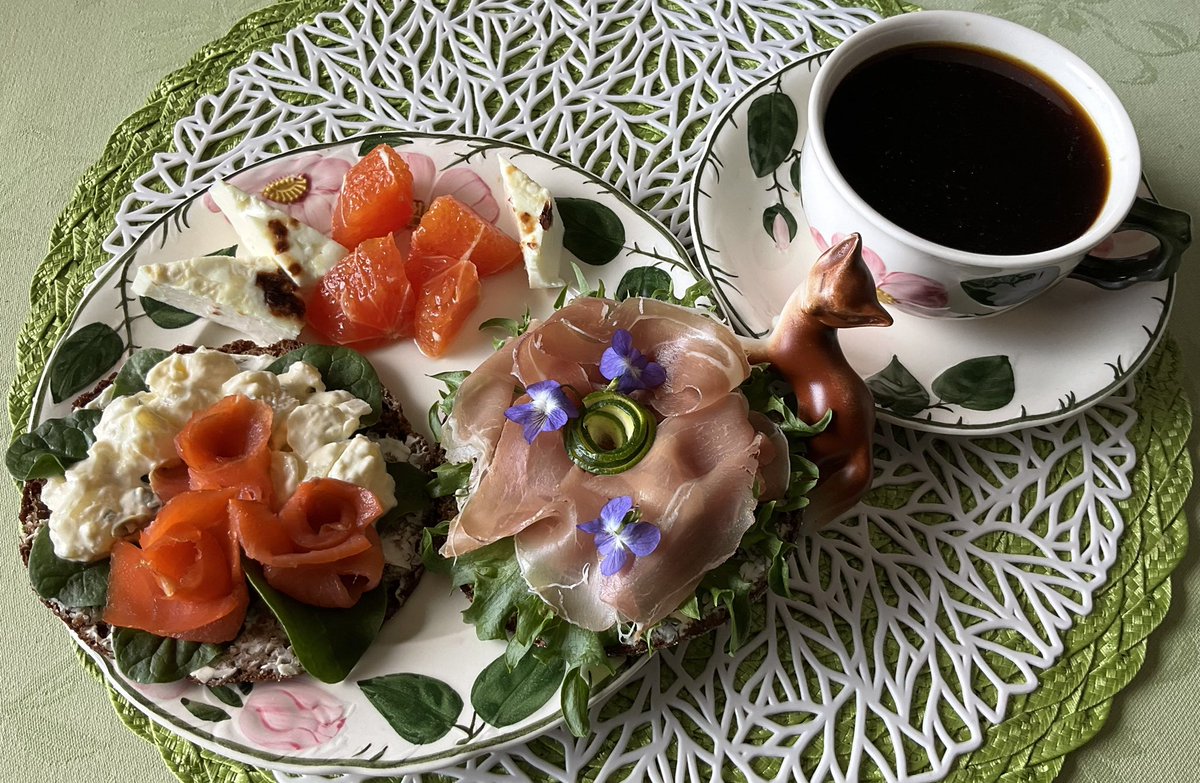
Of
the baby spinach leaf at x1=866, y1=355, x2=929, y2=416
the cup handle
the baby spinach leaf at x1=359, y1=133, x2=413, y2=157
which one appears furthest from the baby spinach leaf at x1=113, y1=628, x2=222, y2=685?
the cup handle

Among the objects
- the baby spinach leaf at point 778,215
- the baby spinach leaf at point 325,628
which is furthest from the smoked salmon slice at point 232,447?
the baby spinach leaf at point 778,215

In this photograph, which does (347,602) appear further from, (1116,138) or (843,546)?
(1116,138)

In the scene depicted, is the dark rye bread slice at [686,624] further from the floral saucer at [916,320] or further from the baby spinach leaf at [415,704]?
the floral saucer at [916,320]

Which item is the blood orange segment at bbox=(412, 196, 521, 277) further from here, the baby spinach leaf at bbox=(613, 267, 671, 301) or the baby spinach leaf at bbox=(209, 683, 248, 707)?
the baby spinach leaf at bbox=(209, 683, 248, 707)

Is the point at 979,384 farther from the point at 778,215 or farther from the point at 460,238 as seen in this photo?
the point at 460,238

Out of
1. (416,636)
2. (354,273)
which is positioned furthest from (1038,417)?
(354,273)
